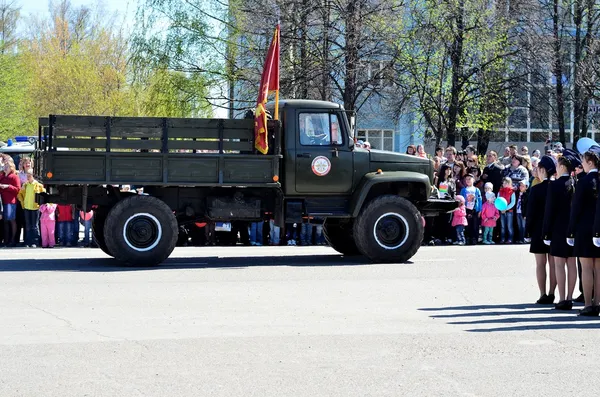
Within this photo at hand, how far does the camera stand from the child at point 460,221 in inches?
870

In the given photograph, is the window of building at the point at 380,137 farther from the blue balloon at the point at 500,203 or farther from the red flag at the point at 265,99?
the red flag at the point at 265,99

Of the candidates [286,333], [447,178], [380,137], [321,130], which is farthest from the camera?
[380,137]

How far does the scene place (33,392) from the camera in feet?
24.4

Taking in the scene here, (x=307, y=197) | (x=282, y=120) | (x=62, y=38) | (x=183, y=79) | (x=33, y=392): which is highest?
(x=62, y=38)

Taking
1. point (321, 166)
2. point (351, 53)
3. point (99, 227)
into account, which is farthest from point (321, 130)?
point (351, 53)

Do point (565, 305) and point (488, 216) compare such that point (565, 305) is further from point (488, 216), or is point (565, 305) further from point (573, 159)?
point (488, 216)

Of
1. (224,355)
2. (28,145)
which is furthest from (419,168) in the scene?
(28,145)

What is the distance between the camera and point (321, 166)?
17281mm

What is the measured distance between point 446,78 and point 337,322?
26447 mm

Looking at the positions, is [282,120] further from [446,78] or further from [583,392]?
[446,78]

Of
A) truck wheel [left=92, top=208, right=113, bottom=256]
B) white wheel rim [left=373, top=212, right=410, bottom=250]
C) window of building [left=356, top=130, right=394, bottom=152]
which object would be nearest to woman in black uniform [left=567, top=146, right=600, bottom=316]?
white wheel rim [left=373, top=212, right=410, bottom=250]

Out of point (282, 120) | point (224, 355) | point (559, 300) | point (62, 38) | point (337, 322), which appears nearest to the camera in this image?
point (224, 355)

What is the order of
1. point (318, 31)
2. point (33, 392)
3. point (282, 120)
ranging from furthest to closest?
point (318, 31)
point (282, 120)
point (33, 392)

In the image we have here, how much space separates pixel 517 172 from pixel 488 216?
1.21 meters
